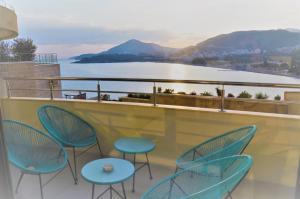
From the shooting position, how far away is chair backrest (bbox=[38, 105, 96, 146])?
2.79 meters

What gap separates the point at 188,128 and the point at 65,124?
A: 145 centimetres

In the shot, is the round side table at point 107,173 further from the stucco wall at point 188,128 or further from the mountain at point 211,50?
the mountain at point 211,50

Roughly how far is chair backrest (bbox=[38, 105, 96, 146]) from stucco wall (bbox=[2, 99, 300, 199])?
103mm

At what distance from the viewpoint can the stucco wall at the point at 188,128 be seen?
2289 mm

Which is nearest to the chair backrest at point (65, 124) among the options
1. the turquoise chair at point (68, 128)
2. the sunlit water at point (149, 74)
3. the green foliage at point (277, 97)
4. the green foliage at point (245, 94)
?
the turquoise chair at point (68, 128)

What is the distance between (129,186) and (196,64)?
1.48 m

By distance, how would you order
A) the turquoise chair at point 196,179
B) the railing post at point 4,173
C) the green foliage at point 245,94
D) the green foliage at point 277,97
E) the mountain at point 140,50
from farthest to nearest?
the mountain at point 140,50, the green foliage at point 245,94, the green foliage at point 277,97, the turquoise chair at point 196,179, the railing post at point 4,173

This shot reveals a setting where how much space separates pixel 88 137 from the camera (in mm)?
2971

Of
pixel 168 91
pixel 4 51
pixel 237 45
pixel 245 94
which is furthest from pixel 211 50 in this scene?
pixel 4 51

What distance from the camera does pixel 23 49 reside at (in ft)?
4.00

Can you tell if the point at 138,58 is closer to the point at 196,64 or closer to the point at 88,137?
the point at 196,64

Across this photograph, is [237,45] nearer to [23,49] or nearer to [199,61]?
[199,61]

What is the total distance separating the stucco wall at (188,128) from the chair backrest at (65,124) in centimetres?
10

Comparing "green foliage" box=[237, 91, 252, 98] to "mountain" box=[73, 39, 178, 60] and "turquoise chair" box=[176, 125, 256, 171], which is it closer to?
"turquoise chair" box=[176, 125, 256, 171]
